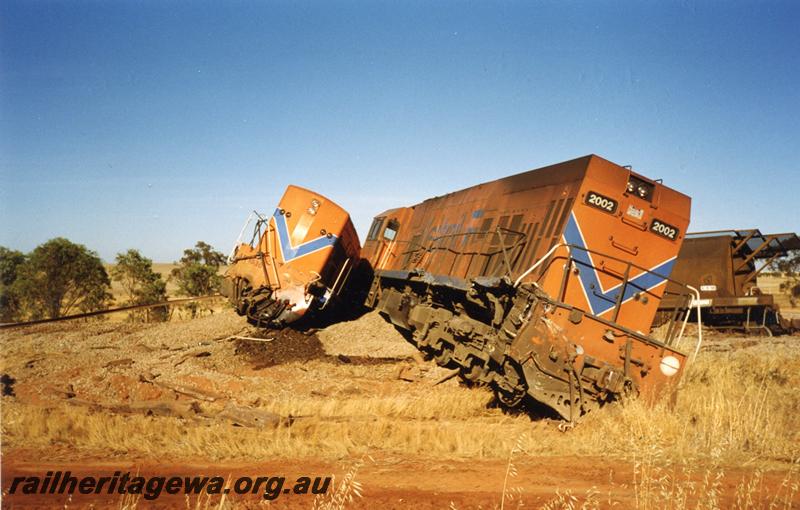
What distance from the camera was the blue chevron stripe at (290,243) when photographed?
539 inches

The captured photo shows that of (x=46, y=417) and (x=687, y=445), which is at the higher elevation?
(x=687, y=445)

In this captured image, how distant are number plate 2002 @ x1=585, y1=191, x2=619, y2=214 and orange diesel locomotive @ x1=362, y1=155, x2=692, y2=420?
18mm

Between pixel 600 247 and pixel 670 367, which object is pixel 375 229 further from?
pixel 670 367

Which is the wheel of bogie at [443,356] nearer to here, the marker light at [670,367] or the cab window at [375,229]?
the marker light at [670,367]

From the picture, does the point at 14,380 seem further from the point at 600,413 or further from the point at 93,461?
the point at 600,413

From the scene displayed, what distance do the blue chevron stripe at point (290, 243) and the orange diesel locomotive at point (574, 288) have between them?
4855mm

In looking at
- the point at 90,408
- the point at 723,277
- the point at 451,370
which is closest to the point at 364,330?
A: the point at 451,370

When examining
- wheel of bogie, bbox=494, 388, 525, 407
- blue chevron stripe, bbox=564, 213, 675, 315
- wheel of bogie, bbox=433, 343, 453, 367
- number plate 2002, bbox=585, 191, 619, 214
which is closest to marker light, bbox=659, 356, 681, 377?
blue chevron stripe, bbox=564, 213, 675, 315

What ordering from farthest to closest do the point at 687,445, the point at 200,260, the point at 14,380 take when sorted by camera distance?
the point at 200,260 → the point at 14,380 → the point at 687,445

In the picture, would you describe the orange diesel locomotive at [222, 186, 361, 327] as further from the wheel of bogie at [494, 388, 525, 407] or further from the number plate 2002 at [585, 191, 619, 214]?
the number plate 2002 at [585, 191, 619, 214]

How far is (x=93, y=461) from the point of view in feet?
17.8

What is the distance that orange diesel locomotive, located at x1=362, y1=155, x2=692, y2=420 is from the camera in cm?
673

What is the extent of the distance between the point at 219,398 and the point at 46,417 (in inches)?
95.1

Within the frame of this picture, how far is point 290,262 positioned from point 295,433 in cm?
760
